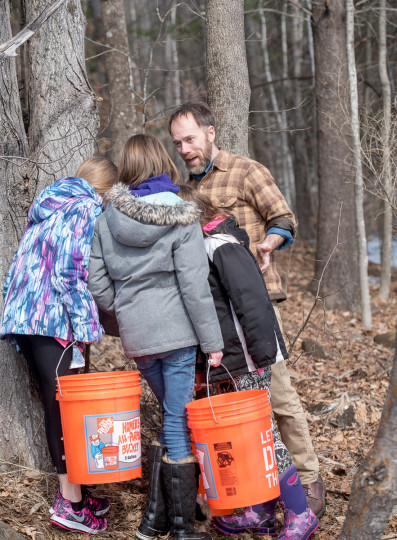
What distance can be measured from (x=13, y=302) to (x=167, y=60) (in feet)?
54.8

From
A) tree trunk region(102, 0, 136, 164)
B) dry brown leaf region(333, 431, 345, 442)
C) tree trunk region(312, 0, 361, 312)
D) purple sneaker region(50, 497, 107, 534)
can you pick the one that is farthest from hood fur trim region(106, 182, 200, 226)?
tree trunk region(312, 0, 361, 312)

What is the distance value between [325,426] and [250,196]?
248 centimetres

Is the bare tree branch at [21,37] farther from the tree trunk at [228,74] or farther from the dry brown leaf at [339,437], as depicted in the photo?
the dry brown leaf at [339,437]

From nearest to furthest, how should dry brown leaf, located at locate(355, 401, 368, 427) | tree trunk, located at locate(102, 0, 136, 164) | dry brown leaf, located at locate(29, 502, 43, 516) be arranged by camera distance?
dry brown leaf, located at locate(29, 502, 43, 516) < dry brown leaf, located at locate(355, 401, 368, 427) < tree trunk, located at locate(102, 0, 136, 164)

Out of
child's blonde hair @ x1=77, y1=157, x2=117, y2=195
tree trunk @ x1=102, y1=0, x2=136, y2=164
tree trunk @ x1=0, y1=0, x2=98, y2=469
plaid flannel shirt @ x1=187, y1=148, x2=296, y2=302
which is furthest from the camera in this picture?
tree trunk @ x1=102, y1=0, x2=136, y2=164

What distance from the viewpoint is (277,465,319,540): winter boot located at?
318cm

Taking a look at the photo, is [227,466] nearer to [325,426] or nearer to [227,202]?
[227,202]

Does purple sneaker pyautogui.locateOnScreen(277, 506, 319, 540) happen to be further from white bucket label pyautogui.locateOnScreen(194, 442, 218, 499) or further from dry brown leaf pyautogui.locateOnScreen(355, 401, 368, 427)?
dry brown leaf pyautogui.locateOnScreen(355, 401, 368, 427)

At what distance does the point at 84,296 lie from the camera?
3086 mm

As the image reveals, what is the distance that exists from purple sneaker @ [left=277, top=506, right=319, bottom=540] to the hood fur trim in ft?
5.75

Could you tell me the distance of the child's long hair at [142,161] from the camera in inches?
122

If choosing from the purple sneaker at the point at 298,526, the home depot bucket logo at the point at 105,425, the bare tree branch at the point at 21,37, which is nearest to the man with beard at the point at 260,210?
the purple sneaker at the point at 298,526

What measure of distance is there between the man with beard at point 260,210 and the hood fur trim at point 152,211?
637 mm

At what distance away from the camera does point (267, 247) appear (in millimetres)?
3426
